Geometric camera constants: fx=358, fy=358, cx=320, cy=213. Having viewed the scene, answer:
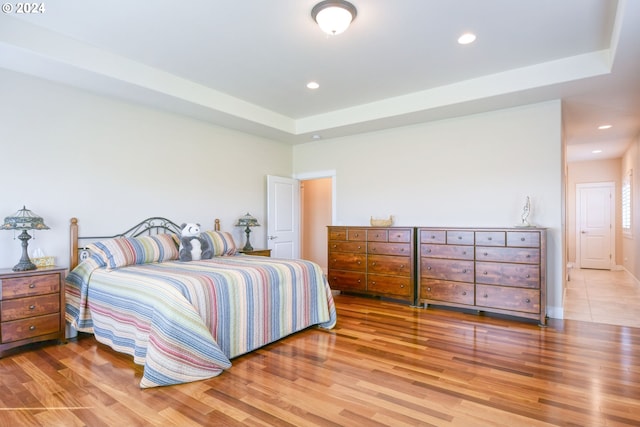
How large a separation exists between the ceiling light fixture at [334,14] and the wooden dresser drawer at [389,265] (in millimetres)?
2930

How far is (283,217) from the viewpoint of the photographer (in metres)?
5.96

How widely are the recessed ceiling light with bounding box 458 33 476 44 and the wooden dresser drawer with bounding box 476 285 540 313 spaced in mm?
2559

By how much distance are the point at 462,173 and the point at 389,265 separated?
5.02ft

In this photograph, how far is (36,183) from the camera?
11.1 ft

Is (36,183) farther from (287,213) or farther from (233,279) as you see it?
(287,213)

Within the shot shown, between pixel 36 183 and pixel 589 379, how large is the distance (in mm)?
4839

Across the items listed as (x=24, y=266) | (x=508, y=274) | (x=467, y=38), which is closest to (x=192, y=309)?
(x=24, y=266)

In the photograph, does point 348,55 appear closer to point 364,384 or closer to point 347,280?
point 364,384

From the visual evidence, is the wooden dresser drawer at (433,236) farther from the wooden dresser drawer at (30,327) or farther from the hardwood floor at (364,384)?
the wooden dresser drawer at (30,327)

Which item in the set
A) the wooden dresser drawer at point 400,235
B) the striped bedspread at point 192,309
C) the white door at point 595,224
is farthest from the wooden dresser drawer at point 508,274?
the white door at point 595,224

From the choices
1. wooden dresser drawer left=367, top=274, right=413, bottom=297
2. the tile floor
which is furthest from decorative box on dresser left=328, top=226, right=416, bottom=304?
the tile floor

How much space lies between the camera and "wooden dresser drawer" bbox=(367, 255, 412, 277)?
4.62 metres

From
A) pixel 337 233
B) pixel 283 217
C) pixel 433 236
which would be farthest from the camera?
pixel 283 217

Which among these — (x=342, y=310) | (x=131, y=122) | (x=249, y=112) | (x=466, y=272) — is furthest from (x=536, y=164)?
(x=131, y=122)
